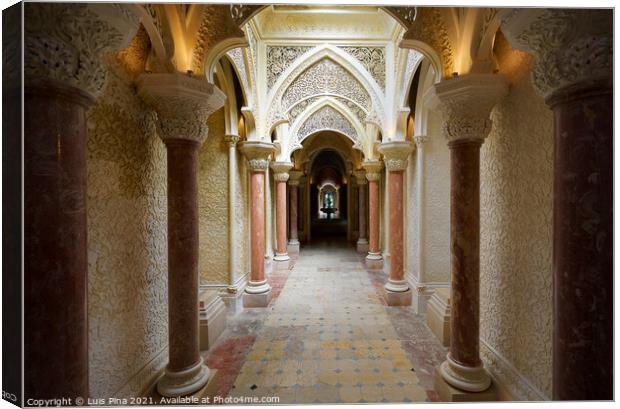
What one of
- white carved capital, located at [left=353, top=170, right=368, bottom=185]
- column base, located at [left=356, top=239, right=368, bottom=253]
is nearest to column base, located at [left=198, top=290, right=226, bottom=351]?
column base, located at [left=356, top=239, right=368, bottom=253]

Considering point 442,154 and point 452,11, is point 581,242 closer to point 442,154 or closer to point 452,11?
point 452,11

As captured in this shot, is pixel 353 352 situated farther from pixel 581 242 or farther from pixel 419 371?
pixel 581 242

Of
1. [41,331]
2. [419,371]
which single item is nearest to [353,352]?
[419,371]

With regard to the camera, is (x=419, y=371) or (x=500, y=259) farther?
(x=419, y=371)

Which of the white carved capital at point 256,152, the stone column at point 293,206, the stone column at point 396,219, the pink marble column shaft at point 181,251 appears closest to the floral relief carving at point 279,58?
the white carved capital at point 256,152

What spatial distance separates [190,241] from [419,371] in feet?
9.45

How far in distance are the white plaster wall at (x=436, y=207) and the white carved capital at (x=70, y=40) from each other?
14.7ft

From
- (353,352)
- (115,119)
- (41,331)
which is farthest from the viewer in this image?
(353,352)

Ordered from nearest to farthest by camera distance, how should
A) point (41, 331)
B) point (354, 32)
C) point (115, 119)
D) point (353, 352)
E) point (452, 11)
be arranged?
point (41, 331) → point (115, 119) → point (452, 11) → point (353, 352) → point (354, 32)

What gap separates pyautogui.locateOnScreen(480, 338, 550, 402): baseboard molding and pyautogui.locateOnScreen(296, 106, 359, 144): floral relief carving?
597 centimetres

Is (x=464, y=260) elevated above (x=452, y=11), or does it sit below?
below

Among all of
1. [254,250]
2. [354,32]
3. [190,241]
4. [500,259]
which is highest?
[354,32]

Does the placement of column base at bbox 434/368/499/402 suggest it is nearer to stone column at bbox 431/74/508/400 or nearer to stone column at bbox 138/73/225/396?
stone column at bbox 431/74/508/400

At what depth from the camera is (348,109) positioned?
6.51 m
